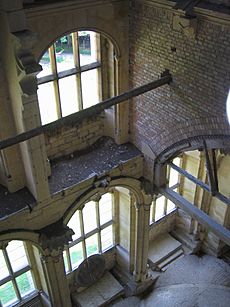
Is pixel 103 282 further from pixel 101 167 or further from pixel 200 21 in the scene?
pixel 200 21

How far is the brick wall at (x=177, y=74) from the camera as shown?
236 inches

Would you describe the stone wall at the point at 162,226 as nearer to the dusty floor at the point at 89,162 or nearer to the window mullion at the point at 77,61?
the dusty floor at the point at 89,162

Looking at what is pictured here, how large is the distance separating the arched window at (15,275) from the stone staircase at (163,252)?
3626mm

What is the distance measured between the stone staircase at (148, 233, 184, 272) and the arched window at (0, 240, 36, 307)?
363 centimetres

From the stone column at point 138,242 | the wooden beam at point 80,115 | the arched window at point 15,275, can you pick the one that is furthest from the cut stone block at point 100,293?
the wooden beam at point 80,115

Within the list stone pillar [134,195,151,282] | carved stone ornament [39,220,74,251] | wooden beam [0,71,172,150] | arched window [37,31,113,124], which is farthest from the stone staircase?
wooden beam [0,71,172,150]

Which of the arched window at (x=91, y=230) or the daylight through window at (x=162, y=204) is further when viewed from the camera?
the daylight through window at (x=162, y=204)

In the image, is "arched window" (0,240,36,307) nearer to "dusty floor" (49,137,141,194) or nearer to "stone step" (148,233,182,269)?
"dusty floor" (49,137,141,194)

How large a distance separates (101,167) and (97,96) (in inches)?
59.1

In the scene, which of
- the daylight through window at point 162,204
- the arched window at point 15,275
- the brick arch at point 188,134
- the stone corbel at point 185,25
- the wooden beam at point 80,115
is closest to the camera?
the wooden beam at point 80,115

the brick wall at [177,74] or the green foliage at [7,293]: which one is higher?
the brick wall at [177,74]

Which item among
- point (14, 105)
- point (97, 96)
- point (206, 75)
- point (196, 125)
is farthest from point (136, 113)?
point (14, 105)

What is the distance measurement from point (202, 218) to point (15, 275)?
4304mm

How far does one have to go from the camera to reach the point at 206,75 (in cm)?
622
